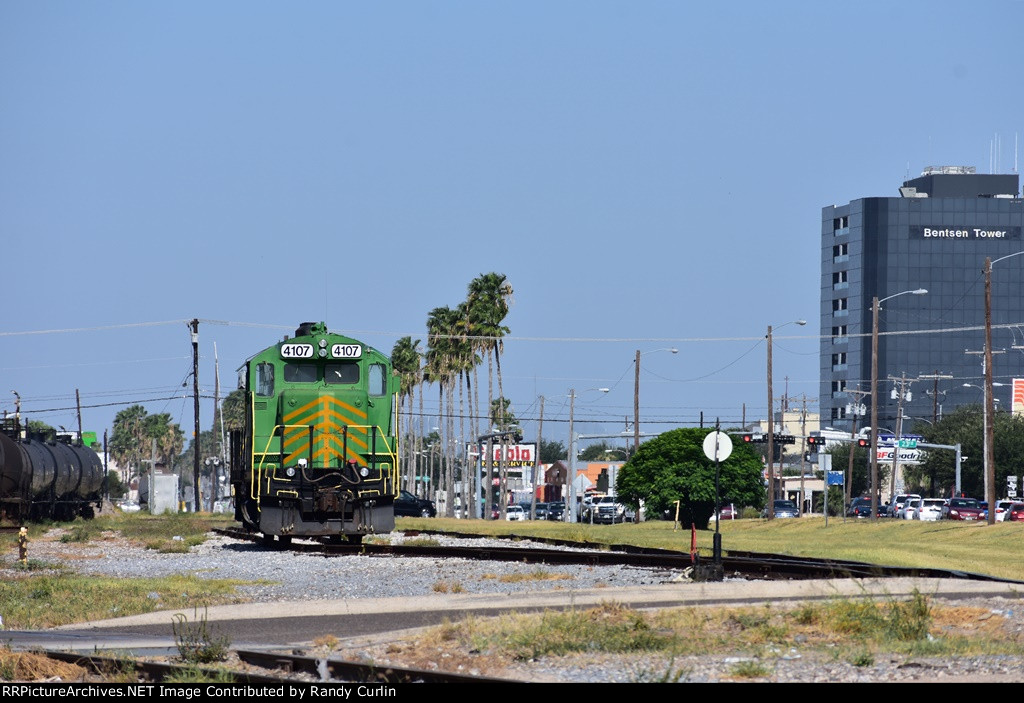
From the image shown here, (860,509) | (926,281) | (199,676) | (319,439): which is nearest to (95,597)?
(199,676)

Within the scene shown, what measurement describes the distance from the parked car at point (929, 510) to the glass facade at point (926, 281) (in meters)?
111

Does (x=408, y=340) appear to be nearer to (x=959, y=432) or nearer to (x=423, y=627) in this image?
(x=959, y=432)

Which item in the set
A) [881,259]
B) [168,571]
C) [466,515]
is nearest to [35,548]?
[168,571]

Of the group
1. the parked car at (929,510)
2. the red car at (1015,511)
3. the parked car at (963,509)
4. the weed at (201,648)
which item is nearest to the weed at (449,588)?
the weed at (201,648)

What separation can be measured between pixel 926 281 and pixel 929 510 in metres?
124

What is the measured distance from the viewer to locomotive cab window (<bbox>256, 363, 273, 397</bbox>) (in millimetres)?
28906

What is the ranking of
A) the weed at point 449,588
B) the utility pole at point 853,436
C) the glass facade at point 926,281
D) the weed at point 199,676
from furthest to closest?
1. the glass facade at point 926,281
2. the utility pole at point 853,436
3. the weed at point 449,588
4. the weed at point 199,676

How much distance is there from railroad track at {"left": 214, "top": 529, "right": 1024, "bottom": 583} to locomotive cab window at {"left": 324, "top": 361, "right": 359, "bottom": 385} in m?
3.50

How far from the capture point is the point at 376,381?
2948 centimetres

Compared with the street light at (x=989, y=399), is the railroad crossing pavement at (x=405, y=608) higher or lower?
lower

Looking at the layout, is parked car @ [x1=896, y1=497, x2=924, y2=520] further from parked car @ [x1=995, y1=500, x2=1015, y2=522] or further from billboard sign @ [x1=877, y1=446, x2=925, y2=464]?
billboard sign @ [x1=877, y1=446, x2=925, y2=464]

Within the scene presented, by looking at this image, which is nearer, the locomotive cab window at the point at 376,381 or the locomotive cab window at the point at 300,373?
the locomotive cab window at the point at 300,373

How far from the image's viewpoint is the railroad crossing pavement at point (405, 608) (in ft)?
47.9

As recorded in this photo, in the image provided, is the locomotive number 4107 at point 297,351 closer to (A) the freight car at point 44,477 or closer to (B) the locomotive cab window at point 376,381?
(B) the locomotive cab window at point 376,381
